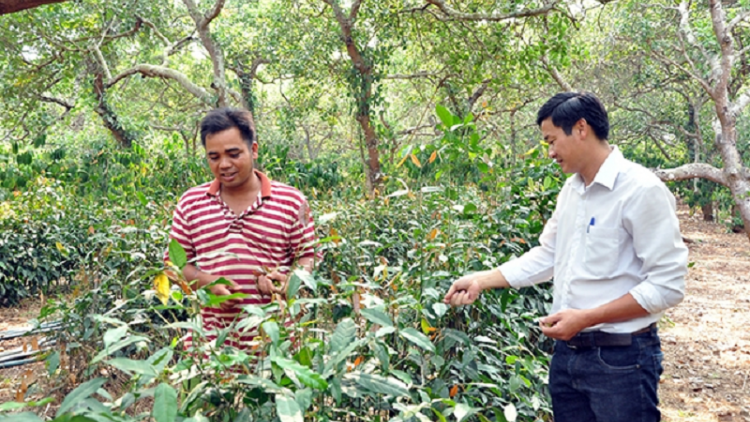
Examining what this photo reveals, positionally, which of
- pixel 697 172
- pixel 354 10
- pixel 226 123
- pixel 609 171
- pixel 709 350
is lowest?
pixel 709 350

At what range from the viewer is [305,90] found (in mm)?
10773

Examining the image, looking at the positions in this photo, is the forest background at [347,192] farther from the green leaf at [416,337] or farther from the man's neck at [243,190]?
the man's neck at [243,190]

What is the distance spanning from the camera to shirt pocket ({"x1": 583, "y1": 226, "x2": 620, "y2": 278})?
187 cm

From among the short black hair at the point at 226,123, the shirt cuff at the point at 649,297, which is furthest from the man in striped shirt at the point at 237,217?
the shirt cuff at the point at 649,297

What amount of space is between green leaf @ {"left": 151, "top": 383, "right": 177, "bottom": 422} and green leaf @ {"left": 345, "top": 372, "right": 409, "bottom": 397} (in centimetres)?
39

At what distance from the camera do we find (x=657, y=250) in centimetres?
177

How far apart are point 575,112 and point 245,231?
1.11 metres

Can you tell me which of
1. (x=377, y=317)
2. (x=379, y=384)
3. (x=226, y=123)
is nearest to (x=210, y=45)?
(x=226, y=123)

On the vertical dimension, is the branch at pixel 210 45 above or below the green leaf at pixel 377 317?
above

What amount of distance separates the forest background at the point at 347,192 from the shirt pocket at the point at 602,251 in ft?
1.11

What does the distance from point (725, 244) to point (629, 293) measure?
40.0 feet

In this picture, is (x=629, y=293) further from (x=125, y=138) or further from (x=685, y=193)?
(x=685, y=193)

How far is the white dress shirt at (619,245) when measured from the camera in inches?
69.6

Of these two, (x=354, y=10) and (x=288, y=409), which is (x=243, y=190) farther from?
(x=354, y=10)
